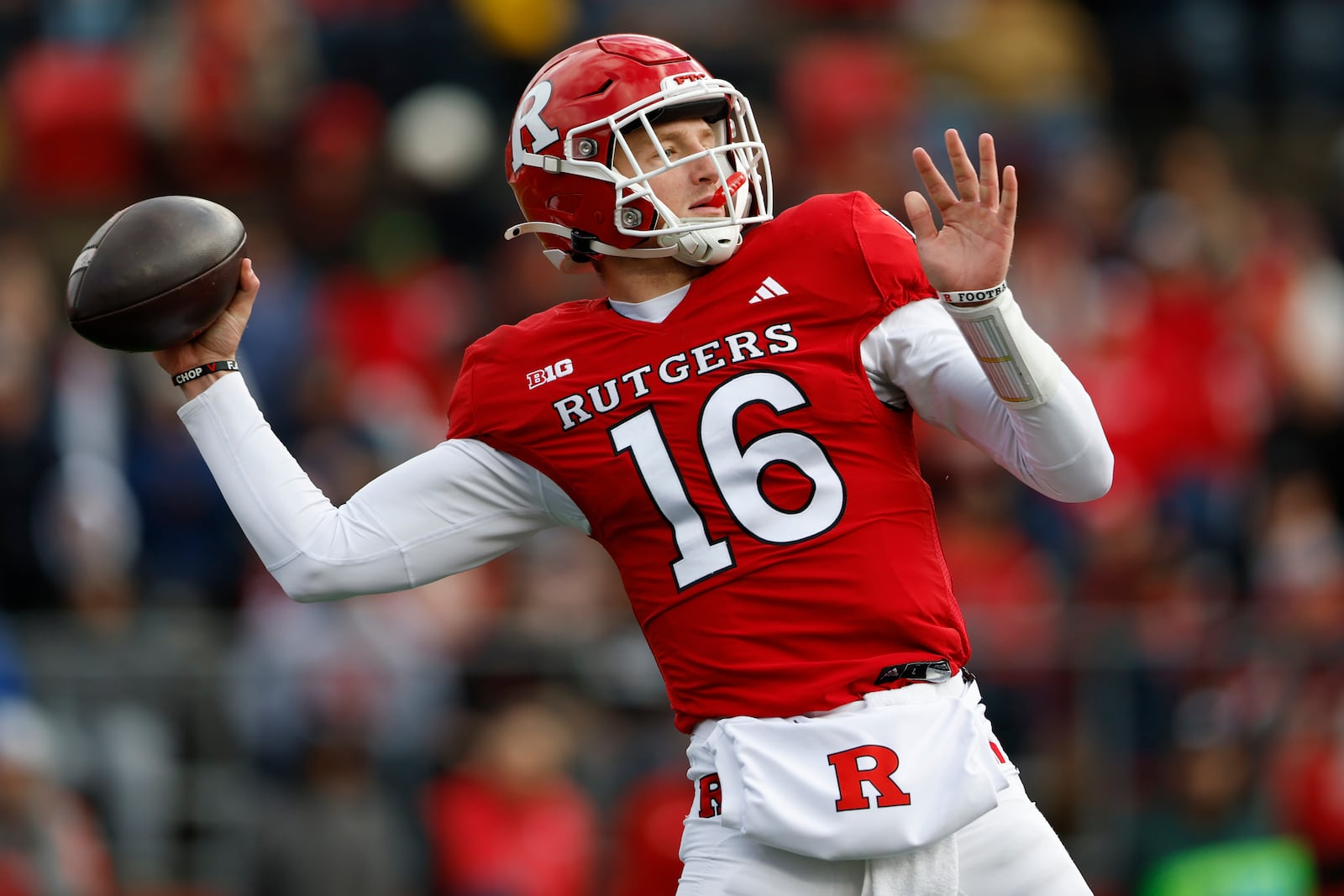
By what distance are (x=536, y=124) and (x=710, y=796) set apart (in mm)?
1296

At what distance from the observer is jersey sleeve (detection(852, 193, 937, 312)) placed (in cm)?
351

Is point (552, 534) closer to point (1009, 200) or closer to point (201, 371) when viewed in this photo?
point (201, 371)

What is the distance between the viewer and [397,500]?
3707mm

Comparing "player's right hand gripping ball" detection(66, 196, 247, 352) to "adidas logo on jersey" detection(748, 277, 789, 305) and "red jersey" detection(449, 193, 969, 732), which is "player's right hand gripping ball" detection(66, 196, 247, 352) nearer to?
"red jersey" detection(449, 193, 969, 732)

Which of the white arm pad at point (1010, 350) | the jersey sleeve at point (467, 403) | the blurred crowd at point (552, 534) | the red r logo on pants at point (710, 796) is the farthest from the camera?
the blurred crowd at point (552, 534)

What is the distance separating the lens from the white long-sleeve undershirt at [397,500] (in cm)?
355

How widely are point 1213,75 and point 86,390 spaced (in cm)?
Answer: 669

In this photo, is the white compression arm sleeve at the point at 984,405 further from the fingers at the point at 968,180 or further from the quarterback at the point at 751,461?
the fingers at the point at 968,180

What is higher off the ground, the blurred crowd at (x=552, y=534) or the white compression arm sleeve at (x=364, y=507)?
the white compression arm sleeve at (x=364, y=507)

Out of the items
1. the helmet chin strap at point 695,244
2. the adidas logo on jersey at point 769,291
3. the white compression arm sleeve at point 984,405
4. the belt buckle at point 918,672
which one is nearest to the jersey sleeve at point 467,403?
the helmet chin strap at point 695,244

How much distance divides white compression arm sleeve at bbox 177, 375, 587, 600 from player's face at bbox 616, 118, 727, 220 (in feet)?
1.86

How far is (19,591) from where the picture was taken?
319 inches

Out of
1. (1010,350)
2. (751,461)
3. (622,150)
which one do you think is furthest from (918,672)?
(622,150)

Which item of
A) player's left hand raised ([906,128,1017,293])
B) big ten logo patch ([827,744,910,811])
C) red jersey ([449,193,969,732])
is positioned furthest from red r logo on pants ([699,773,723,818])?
player's left hand raised ([906,128,1017,293])
